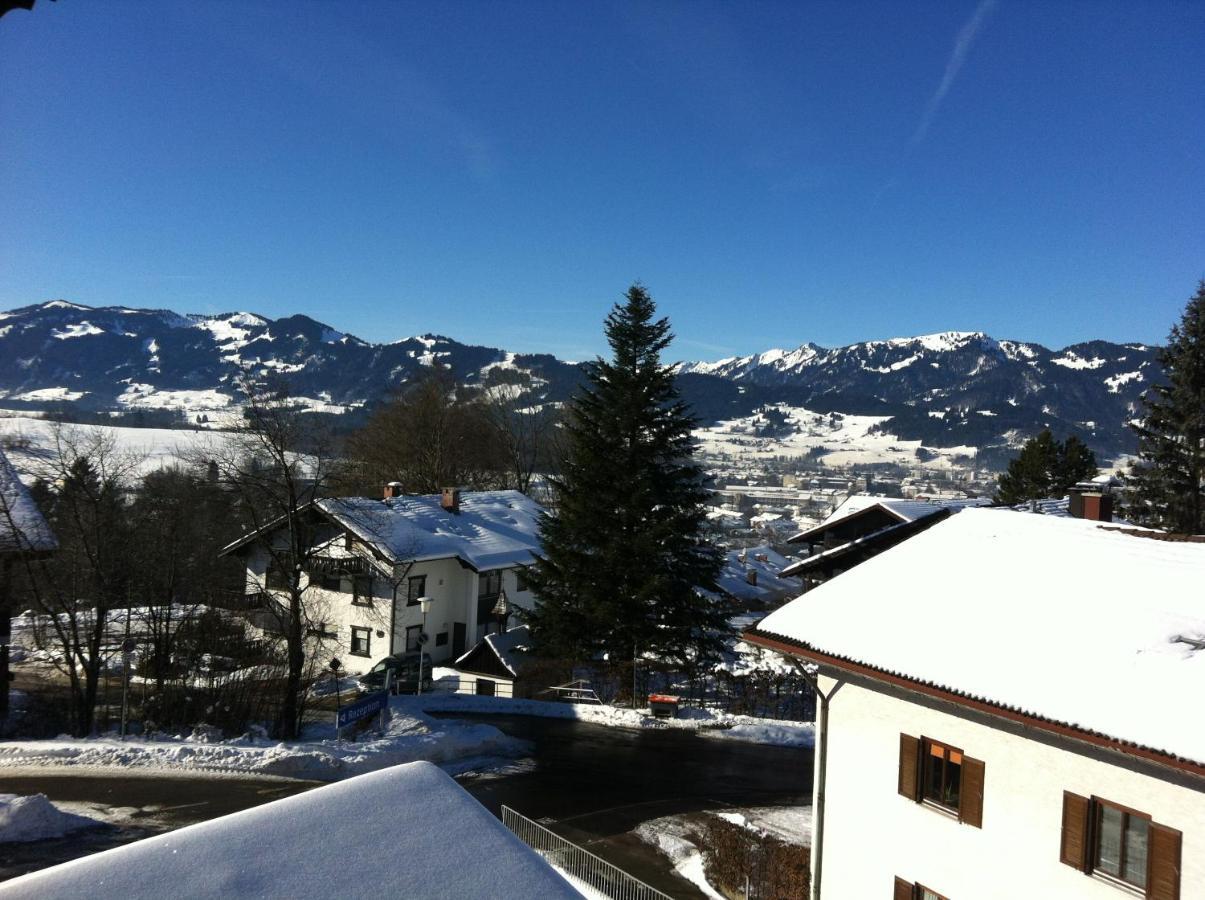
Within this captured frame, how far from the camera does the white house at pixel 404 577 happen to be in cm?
3394

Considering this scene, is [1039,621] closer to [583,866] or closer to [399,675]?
[583,866]

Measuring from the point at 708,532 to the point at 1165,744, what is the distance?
2336 centimetres

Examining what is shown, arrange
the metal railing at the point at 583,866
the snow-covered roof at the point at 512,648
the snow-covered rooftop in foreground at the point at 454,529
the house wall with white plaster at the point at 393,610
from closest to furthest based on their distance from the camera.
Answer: the metal railing at the point at 583,866 → the snow-covered roof at the point at 512,648 → the snow-covered rooftop in foreground at the point at 454,529 → the house wall with white plaster at the point at 393,610

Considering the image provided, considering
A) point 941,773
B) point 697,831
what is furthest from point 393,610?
point 941,773

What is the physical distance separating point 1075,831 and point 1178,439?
29244mm

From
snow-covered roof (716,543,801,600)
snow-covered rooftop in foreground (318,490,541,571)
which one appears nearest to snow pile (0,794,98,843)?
snow-covered rooftop in foreground (318,490,541,571)

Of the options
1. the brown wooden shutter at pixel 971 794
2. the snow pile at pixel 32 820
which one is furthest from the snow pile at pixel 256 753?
the brown wooden shutter at pixel 971 794

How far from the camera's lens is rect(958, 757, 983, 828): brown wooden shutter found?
1030 centimetres

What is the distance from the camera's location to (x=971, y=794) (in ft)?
34.2

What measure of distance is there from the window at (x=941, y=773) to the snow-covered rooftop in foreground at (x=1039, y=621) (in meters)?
1.33

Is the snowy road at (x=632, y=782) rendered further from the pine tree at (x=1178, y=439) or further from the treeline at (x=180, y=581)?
the pine tree at (x=1178, y=439)

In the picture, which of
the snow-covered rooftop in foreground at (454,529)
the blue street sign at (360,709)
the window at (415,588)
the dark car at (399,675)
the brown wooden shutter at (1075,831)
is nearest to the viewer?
the brown wooden shutter at (1075,831)

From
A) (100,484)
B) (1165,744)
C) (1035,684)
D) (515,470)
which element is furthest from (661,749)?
(515,470)

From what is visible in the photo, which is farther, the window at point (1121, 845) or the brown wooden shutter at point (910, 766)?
the brown wooden shutter at point (910, 766)
